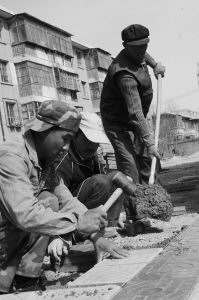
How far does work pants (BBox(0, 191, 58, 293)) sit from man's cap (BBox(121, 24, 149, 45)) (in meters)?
2.71

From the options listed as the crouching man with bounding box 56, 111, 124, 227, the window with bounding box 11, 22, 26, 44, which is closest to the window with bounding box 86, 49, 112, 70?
the window with bounding box 11, 22, 26, 44

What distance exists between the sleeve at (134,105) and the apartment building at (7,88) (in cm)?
2410

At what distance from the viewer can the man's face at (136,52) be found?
4859 millimetres

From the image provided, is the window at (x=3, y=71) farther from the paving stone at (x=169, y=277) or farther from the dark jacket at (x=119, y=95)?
the paving stone at (x=169, y=277)

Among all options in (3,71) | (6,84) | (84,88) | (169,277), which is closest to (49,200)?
(169,277)

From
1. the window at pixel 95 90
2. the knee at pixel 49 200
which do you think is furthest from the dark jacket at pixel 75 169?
the window at pixel 95 90

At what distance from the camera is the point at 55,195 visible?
321 cm

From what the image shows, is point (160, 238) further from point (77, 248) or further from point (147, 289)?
point (147, 289)

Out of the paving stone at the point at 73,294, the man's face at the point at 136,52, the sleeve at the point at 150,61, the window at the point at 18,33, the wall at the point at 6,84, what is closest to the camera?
the paving stone at the point at 73,294

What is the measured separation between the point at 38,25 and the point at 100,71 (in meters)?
11.9

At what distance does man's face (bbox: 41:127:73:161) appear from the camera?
106 inches

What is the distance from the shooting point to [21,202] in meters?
2.54

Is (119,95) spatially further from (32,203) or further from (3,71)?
(3,71)

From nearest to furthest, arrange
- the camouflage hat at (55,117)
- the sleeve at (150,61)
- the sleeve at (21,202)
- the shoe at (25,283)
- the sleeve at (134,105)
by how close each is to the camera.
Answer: the sleeve at (21,202), the camouflage hat at (55,117), the shoe at (25,283), the sleeve at (134,105), the sleeve at (150,61)
